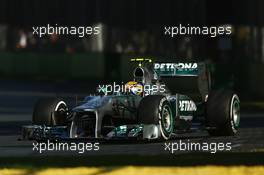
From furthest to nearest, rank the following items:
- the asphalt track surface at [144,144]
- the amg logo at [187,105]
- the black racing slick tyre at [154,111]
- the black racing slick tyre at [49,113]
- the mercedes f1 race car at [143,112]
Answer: the amg logo at [187,105], the black racing slick tyre at [49,113], the mercedes f1 race car at [143,112], the black racing slick tyre at [154,111], the asphalt track surface at [144,144]

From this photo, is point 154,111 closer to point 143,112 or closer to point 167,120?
point 143,112

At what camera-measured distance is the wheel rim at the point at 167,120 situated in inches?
669

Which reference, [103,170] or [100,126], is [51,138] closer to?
[100,126]

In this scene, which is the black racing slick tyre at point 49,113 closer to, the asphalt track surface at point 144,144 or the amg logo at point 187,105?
the asphalt track surface at point 144,144

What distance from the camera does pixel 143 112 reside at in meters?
16.7

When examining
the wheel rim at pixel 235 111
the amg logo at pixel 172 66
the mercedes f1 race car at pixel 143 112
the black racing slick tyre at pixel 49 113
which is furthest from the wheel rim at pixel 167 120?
the black racing slick tyre at pixel 49 113

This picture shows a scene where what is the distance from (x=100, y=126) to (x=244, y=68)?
1962 centimetres

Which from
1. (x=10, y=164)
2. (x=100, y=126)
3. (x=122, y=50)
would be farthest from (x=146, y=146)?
(x=122, y=50)

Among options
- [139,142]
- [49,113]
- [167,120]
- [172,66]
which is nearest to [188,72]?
[172,66]

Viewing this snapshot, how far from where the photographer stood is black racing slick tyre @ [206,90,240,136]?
18.0 m

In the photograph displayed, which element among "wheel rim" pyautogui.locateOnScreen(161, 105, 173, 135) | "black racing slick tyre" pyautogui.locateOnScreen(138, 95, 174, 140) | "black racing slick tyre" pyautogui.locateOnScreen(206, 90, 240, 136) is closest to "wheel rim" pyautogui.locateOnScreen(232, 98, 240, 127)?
"black racing slick tyre" pyautogui.locateOnScreen(206, 90, 240, 136)

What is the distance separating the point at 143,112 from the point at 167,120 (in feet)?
2.22

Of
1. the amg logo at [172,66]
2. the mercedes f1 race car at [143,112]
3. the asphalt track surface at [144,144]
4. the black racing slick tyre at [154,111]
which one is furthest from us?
the amg logo at [172,66]

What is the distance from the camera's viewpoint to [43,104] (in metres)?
17.6
